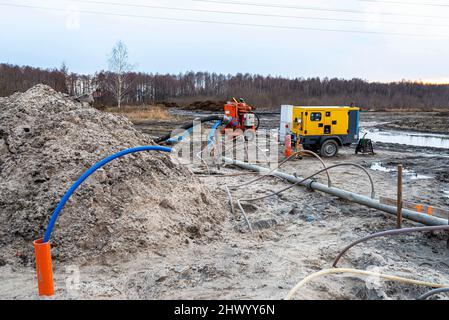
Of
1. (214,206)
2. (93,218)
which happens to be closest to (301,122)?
(214,206)

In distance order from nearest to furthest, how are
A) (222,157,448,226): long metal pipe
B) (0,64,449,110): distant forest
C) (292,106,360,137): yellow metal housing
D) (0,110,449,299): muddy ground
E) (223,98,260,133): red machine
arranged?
(0,110,449,299): muddy ground < (222,157,448,226): long metal pipe < (292,106,360,137): yellow metal housing < (223,98,260,133): red machine < (0,64,449,110): distant forest

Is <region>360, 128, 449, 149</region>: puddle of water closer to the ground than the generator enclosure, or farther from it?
closer to the ground

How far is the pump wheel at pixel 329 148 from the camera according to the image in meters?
13.4

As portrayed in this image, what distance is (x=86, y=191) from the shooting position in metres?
4.77

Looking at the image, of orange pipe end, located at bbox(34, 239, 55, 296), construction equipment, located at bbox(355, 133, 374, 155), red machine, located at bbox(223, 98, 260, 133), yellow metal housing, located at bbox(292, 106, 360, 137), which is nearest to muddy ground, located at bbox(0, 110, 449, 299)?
orange pipe end, located at bbox(34, 239, 55, 296)

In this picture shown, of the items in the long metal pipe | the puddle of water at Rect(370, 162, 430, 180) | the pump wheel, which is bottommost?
the puddle of water at Rect(370, 162, 430, 180)

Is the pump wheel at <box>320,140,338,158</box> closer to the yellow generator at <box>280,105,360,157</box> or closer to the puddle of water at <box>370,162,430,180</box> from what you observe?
the yellow generator at <box>280,105,360,157</box>

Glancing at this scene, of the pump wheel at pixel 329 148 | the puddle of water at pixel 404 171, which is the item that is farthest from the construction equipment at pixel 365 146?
the puddle of water at pixel 404 171

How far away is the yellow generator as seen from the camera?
13.1 m

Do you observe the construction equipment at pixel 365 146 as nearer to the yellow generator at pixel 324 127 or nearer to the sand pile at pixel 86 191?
the yellow generator at pixel 324 127

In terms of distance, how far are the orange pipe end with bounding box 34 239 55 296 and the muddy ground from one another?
117 mm

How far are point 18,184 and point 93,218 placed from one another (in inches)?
48.8

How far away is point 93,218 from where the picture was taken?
458 cm

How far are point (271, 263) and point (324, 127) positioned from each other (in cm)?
967
